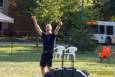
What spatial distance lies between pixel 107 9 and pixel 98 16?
1533mm

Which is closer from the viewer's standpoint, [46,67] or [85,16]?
[46,67]

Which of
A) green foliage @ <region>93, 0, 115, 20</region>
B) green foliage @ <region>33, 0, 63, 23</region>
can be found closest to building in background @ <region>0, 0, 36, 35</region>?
green foliage @ <region>93, 0, 115, 20</region>

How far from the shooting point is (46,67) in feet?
54.4

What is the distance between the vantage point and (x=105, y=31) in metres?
60.4

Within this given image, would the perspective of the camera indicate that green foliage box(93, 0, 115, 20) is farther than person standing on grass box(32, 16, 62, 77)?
Yes

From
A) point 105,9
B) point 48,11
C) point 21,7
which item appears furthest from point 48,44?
point 21,7

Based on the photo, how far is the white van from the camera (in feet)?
194

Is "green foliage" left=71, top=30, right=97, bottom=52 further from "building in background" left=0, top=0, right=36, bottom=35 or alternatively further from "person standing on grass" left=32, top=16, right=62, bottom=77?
"building in background" left=0, top=0, right=36, bottom=35

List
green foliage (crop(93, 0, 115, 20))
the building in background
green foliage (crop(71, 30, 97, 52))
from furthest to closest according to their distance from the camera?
the building in background, green foliage (crop(93, 0, 115, 20)), green foliage (crop(71, 30, 97, 52))

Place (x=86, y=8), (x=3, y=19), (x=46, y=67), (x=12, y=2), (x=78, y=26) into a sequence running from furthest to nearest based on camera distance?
(x=12, y=2) → (x=86, y=8) → (x=78, y=26) → (x=3, y=19) → (x=46, y=67)

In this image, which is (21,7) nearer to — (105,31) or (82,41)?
(105,31)

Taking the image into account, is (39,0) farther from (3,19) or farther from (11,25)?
(3,19)

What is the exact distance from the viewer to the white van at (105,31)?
59188 mm

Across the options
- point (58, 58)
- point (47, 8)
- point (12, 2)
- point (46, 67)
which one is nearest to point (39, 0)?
point (47, 8)
